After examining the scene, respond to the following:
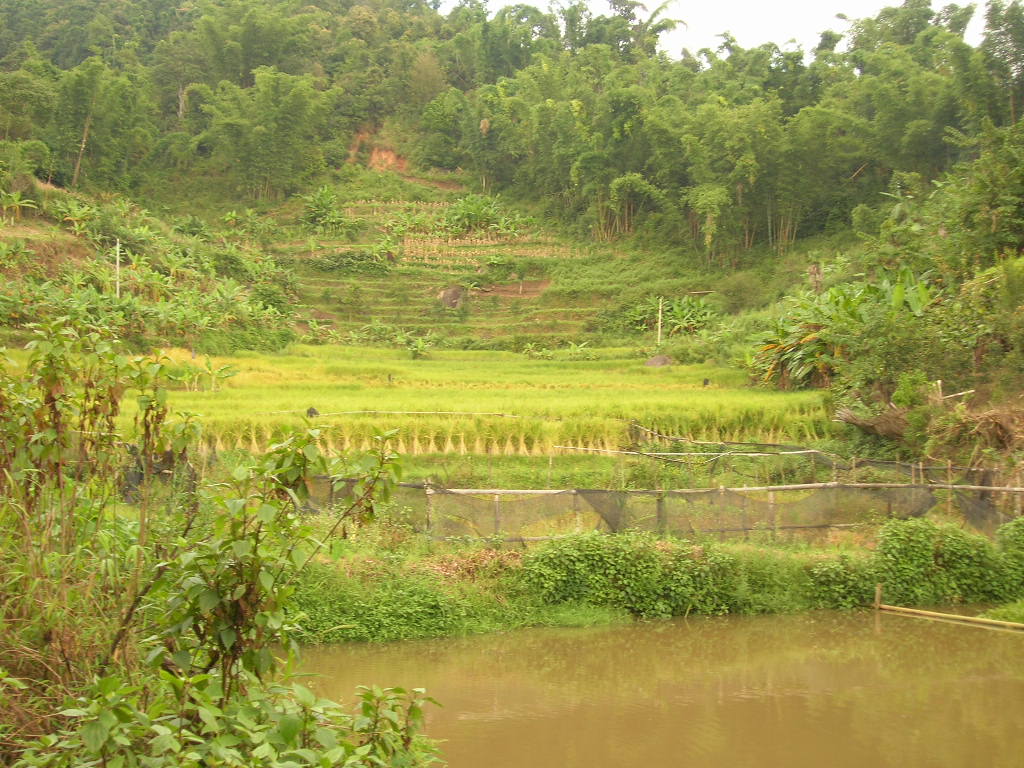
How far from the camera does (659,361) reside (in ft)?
84.9

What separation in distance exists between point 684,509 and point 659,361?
16790mm

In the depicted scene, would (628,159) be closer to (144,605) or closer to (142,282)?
(142,282)

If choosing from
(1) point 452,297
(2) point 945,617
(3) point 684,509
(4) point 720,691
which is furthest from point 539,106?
(4) point 720,691

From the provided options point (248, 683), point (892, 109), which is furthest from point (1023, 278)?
point (892, 109)

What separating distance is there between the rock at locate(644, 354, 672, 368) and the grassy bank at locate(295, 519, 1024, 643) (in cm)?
1639

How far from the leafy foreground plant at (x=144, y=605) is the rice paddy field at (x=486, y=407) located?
18.4ft

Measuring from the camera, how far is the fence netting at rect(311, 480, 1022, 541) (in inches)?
359

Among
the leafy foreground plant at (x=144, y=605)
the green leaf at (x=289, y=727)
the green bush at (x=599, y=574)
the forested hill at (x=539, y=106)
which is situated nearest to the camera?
the leafy foreground plant at (x=144, y=605)

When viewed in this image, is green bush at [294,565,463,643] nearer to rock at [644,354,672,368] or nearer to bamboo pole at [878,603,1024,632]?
bamboo pole at [878,603,1024,632]

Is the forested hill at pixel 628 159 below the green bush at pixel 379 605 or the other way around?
the other way around

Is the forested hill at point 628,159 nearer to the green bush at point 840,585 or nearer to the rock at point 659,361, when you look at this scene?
the rock at point 659,361

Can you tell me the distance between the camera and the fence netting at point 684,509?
9.11 m

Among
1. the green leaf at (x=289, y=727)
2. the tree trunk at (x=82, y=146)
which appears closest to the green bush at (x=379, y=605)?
the green leaf at (x=289, y=727)

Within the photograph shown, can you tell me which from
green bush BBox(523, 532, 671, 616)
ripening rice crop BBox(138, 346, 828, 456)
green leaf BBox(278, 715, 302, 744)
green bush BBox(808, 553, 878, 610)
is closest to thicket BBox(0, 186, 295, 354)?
ripening rice crop BBox(138, 346, 828, 456)
